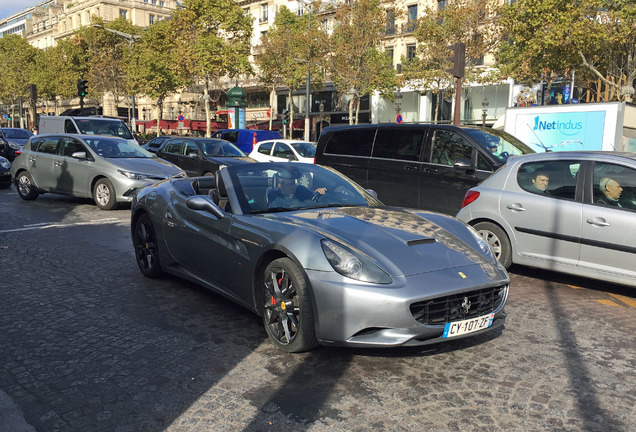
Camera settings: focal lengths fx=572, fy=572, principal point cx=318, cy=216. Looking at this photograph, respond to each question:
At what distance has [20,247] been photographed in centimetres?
788

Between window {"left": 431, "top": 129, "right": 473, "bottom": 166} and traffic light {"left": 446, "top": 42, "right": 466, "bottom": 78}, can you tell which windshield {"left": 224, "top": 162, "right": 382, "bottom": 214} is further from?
traffic light {"left": 446, "top": 42, "right": 466, "bottom": 78}

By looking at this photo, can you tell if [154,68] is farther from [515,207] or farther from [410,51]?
[515,207]

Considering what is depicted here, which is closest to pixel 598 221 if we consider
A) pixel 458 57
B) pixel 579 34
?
pixel 458 57

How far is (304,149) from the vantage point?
18.4m

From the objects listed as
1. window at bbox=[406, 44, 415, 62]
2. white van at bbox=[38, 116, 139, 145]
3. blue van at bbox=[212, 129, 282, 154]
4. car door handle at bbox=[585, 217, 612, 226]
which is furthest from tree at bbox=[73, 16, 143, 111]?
car door handle at bbox=[585, 217, 612, 226]

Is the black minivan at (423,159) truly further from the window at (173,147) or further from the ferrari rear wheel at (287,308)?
the window at (173,147)

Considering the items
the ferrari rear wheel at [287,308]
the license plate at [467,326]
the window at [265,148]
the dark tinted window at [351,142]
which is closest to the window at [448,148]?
the dark tinted window at [351,142]

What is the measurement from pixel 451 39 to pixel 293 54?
48.7 ft

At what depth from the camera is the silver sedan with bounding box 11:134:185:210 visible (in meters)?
11.5

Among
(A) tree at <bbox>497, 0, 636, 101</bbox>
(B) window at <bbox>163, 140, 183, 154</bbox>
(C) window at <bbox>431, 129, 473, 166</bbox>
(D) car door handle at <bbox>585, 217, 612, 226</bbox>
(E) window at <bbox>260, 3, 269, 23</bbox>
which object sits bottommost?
(D) car door handle at <bbox>585, 217, 612, 226</bbox>

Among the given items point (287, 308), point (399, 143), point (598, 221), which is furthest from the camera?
point (399, 143)

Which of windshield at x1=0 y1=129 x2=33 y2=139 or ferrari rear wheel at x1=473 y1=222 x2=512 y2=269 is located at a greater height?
windshield at x1=0 y1=129 x2=33 y2=139

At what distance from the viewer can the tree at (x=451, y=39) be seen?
115 feet

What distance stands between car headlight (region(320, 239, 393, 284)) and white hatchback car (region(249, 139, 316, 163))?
14.0 m
